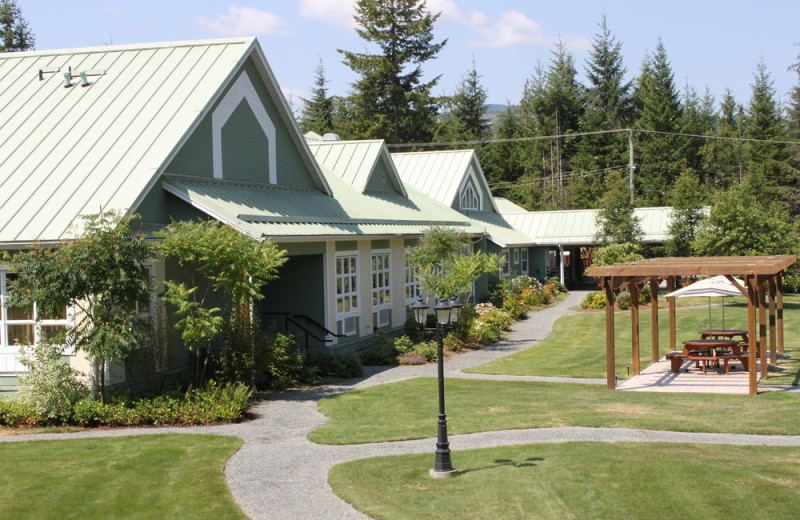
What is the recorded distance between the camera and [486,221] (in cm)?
3888

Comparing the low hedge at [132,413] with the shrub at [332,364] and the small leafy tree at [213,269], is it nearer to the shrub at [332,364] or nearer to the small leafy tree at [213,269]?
→ the small leafy tree at [213,269]

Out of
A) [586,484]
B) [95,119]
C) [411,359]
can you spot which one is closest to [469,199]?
[411,359]

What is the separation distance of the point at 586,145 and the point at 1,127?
5022cm

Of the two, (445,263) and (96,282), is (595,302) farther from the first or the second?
(96,282)

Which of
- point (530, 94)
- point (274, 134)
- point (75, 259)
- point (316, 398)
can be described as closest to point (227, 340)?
point (316, 398)

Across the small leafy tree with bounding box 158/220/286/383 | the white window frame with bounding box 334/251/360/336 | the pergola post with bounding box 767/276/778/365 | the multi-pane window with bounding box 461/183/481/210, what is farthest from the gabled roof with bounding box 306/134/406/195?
the pergola post with bounding box 767/276/778/365

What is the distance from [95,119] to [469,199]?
74.9 ft

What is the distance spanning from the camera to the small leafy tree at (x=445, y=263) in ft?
76.7

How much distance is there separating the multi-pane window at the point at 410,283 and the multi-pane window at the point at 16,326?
1227 centimetres

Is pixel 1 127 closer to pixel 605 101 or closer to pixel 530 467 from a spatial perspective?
pixel 530 467

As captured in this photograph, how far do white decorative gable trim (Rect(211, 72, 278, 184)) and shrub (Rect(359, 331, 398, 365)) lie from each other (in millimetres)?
4882

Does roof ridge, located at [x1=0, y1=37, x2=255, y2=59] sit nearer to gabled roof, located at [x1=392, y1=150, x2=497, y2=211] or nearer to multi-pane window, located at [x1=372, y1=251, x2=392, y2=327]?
multi-pane window, located at [x1=372, y1=251, x2=392, y2=327]

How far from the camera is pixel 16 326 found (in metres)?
14.6

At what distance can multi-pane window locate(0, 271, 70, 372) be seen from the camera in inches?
567
